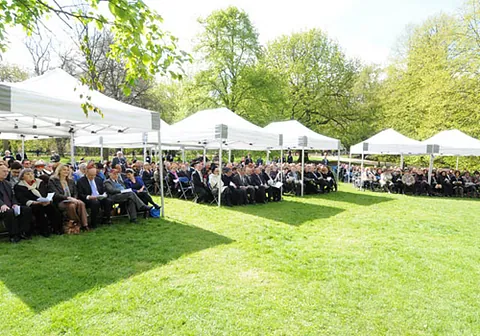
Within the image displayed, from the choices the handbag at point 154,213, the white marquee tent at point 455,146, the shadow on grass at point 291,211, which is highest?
the white marquee tent at point 455,146

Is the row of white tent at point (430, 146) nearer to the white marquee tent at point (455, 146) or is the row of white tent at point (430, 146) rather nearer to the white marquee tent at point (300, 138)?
the white marquee tent at point (455, 146)

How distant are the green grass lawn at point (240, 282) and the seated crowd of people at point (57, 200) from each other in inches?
13.2

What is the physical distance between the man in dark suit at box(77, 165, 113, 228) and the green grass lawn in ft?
1.18

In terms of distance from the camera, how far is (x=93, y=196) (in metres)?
6.24

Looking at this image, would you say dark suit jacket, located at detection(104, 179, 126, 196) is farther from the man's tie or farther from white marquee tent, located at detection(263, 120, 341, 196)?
white marquee tent, located at detection(263, 120, 341, 196)

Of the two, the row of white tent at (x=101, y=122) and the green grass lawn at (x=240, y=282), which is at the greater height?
the row of white tent at (x=101, y=122)

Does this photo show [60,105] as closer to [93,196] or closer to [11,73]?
[93,196]

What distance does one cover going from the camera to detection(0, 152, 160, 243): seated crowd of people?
5.09 meters

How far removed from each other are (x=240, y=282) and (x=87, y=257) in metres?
2.32

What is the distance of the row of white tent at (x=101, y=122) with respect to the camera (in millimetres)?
5027

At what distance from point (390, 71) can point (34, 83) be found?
94.5ft

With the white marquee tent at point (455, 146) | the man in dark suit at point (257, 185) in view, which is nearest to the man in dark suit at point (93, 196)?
the man in dark suit at point (257, 185)

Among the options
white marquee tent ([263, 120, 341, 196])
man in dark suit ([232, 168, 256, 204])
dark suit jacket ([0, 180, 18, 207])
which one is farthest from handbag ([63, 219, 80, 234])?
white marquee tent ([263, 120, 341, 196])

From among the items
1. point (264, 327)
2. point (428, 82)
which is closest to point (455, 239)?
point (264, 327)
